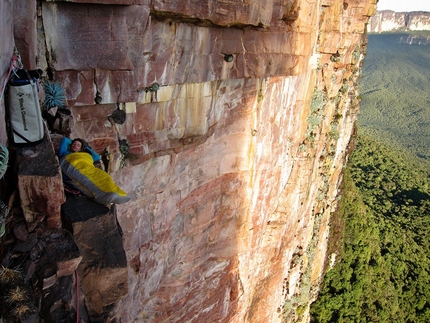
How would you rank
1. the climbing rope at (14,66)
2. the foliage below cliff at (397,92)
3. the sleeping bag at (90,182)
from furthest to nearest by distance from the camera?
the foliage below cliff at (397,92) < the sleeping bag at (90,182) < the climbing rope at (14,66)

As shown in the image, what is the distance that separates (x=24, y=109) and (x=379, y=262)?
24035mm

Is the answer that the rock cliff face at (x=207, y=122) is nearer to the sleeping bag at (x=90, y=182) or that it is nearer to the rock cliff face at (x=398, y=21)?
the sleeping bag at (x=90, y=182)

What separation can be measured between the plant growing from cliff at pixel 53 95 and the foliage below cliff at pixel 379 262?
20244 mm

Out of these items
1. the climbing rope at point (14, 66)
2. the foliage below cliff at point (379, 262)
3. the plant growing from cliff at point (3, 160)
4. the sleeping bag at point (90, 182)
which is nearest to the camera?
the plant growing from cliff at point (3, 160)

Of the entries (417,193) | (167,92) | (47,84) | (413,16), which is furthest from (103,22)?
(413,16)

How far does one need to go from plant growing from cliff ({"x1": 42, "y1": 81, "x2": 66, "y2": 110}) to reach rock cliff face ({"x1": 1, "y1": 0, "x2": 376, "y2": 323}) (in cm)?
37

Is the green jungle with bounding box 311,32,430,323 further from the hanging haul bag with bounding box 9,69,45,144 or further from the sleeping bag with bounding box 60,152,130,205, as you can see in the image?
the hanging haul bag with bounding box 9,69,45,144

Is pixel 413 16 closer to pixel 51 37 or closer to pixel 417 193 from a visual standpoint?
pixel 417 193

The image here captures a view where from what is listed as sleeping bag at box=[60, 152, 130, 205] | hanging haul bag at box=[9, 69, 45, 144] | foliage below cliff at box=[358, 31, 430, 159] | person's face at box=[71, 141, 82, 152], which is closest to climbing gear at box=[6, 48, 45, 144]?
hanging haul bag at box=[9, 69, 45, 144]

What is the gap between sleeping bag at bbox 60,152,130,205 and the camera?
515 centimetres

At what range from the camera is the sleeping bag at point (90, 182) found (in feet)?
16.9

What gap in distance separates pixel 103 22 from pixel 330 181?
16.9 metres

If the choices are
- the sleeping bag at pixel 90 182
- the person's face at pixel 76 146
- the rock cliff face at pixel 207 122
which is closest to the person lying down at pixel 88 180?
the sleeping bag at pixel 90 182

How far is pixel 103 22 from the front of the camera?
6664mm
